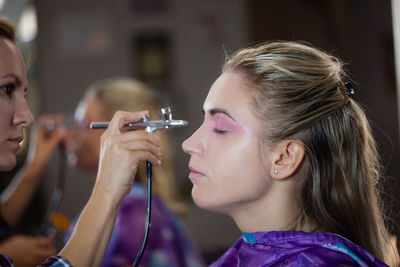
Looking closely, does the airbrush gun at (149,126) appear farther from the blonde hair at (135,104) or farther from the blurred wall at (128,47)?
the blurred wall at (128,47)

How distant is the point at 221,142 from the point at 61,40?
90.0 inches

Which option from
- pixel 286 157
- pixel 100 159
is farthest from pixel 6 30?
pixel 286 157

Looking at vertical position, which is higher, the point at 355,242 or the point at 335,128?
the point at 335,128

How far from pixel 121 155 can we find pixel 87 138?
95 cm

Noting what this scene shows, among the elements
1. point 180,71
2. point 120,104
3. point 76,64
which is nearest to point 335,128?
point 120,104

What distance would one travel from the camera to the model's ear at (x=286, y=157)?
0.97 m

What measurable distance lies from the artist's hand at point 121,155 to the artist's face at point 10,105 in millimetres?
178

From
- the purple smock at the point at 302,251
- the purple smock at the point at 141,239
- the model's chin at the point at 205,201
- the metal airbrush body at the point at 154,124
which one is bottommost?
the purple smock at the point at 141,239

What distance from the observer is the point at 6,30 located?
1.00 meters

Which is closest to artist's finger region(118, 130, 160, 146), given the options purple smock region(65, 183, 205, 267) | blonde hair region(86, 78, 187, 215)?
purple smock region(65, 183, 205, 267)

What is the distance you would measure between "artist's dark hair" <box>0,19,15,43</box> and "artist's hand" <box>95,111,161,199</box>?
0.29 metres

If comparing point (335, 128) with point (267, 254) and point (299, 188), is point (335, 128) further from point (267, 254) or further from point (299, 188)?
point (267, 254)

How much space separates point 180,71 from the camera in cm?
300

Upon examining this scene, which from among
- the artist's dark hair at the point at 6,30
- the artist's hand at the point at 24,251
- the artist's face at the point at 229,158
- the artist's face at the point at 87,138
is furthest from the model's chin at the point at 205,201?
the artist's face at the point at 87,138
